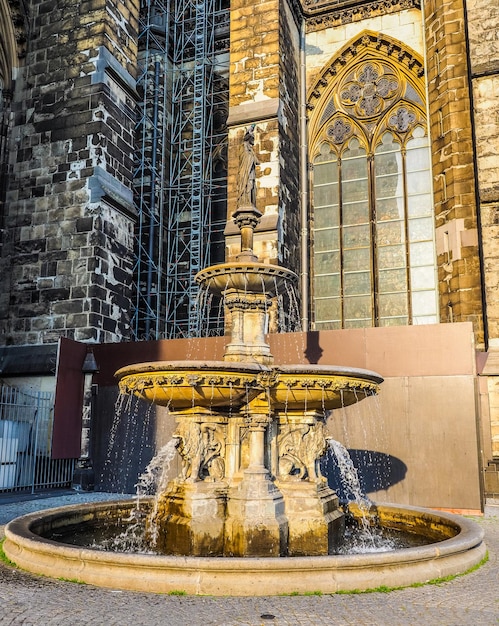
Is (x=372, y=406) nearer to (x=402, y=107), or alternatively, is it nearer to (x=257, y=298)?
(x=257, y=298)

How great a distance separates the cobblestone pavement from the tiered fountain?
30cm

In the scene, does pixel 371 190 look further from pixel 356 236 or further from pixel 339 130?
pixel 339 130

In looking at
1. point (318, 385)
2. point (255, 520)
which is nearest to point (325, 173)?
point (318, 385)

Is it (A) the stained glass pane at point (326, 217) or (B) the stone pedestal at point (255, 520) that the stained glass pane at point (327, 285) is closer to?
(A) the stained glass pane at point (326, 217)

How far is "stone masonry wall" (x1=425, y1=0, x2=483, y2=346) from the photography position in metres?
12.0

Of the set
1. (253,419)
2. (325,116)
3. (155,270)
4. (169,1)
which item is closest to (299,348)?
(253,419)

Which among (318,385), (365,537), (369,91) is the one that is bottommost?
(365,537)

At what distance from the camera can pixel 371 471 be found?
9727mm

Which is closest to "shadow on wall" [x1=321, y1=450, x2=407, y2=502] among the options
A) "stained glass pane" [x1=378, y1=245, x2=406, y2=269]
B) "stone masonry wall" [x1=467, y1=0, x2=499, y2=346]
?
"stone masonry wall" [x1=467, y1=0, x2=499, y2=346]

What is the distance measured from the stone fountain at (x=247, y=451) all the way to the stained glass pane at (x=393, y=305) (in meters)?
8.59

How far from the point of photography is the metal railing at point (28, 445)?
10.3m

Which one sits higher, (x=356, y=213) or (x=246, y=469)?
(x=356, y=213)

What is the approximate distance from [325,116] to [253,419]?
12157mm

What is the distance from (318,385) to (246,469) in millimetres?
1063
